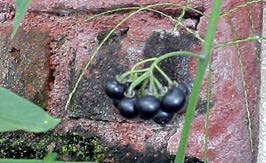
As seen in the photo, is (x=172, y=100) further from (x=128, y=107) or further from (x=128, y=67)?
(x=128, y=67)

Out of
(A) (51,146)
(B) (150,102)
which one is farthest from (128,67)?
(B) (150,102)

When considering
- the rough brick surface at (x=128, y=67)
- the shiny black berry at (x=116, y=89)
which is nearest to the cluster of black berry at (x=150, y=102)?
the shiny black berry at (x=116, y=89)

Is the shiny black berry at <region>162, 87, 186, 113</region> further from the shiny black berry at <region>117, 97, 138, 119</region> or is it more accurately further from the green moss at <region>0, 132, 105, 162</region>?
the green moss at <region>0, 132, 105, 162</region>

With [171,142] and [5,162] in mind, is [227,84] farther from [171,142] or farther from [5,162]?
[5,162]

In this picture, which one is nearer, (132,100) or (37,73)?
(132,100)

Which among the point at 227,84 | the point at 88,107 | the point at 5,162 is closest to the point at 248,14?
the point at 227,84

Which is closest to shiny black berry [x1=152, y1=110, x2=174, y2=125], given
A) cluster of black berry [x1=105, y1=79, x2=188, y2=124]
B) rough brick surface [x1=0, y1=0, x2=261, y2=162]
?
cluster of black berry [x1=105, y1=79, x2=188, y2=124]
